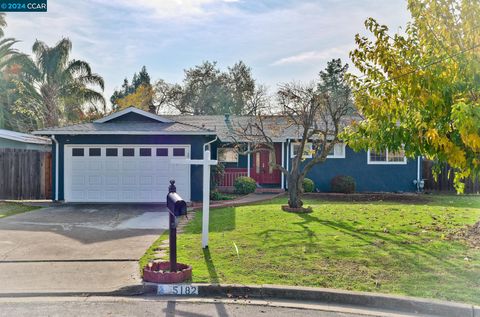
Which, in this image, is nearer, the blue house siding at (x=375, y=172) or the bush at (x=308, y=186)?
the bush at (x=308, y=186)

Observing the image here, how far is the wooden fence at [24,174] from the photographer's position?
17.5 metres

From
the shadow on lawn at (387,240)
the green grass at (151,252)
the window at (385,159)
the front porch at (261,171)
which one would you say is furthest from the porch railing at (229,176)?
the green grass at (151,252)

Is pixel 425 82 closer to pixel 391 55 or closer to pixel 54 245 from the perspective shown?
pixel 391 55

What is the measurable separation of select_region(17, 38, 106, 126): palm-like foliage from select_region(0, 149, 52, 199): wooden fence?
13515 millimetres

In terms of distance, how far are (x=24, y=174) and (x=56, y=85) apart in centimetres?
1533

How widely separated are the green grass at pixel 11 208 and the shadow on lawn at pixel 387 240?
8.99m

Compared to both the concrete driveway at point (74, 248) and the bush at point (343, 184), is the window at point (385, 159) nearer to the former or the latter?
the bush at point (343, 184)

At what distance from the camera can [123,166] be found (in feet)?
52.7

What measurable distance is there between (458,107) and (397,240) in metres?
3.69

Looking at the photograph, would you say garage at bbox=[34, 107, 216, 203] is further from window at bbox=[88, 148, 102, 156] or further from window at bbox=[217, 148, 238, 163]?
window at bbox=[217, 148, 238, 163]

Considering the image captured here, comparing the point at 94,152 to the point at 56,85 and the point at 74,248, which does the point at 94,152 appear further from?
the point at 56,85

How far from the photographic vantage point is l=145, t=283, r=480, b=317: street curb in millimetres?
5125

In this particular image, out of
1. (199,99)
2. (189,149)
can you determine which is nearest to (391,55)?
(189,149)

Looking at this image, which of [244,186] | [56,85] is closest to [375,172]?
[244,186]
